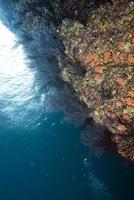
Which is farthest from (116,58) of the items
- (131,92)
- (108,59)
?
(131,92)

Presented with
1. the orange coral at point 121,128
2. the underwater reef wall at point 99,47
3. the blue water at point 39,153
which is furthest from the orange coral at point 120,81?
the blue water at point 39,153

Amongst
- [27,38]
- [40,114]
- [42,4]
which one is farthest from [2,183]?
[42,4]

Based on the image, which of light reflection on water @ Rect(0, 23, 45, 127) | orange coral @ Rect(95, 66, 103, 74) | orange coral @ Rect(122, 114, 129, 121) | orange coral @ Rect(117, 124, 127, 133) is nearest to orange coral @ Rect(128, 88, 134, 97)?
orange coral @ Rect(122, 114, 129, 121)

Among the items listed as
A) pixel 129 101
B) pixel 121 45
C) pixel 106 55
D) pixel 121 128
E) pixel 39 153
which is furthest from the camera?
pixel 39 153

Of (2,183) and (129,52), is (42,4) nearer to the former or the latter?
(129,52)

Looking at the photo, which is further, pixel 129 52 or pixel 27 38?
pixel 27 38

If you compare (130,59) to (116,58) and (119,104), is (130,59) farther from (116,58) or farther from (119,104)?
(119,104)

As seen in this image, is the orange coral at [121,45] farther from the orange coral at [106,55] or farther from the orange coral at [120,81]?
the orange coral at [120,81]

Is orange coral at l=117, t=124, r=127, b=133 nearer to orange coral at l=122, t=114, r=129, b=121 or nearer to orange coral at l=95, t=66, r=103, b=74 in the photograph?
orange coral at l=122, t=114, r=129, b=121
